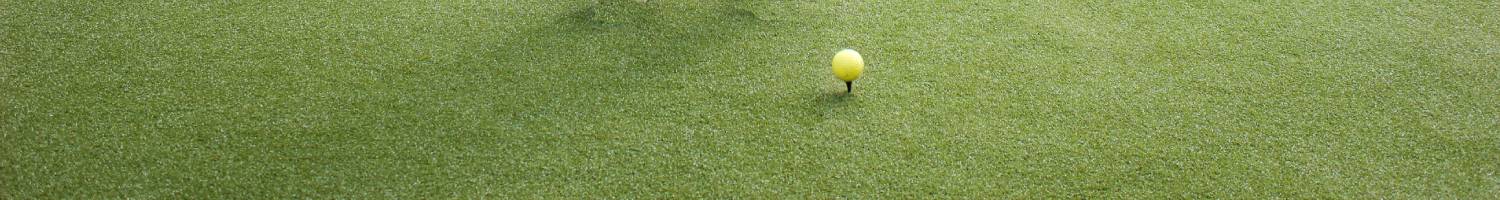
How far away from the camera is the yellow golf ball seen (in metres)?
1.81

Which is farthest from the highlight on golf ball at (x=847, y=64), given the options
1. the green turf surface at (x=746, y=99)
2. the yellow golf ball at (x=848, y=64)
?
the green turf surface at (x=746, y=99)

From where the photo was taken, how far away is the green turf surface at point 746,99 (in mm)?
1774

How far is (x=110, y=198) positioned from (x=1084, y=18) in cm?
210

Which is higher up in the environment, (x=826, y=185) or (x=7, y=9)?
(x=7, y=9)

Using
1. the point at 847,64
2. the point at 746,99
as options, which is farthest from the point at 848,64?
the point at 746,99

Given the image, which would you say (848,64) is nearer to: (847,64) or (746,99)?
(847,64)

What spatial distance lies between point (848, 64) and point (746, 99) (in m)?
0.27

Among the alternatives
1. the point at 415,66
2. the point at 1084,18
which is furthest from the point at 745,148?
the point at 1084,18

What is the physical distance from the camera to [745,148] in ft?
6.03

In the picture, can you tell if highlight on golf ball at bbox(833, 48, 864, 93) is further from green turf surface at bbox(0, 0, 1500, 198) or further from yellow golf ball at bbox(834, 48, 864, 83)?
green turf surface at bbox(0, 0, 1500, 198)

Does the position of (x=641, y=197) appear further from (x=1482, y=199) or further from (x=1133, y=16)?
(x=1482, y=199)

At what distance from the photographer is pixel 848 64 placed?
1.81 m

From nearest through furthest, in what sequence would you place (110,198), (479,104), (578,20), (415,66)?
(110,198) → (479,104) → (415,66) → (578,20)

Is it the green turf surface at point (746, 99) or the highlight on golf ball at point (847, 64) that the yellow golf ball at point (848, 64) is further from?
the green turf surface at point (746, 99)
